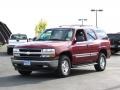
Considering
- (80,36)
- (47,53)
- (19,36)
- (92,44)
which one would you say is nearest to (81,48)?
(80,36)

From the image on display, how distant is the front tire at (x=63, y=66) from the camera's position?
16053mm

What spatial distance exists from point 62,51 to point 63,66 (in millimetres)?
524

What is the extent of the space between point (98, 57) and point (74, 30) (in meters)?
1.95

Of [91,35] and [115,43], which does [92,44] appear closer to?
[91,35]

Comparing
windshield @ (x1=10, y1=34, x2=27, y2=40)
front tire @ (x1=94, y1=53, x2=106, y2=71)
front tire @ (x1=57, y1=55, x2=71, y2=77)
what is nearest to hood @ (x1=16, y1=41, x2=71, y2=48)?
front tire @ (x1=57, y1=55, x2=71, y2=77)

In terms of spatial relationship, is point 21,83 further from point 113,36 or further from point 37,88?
point 113,36

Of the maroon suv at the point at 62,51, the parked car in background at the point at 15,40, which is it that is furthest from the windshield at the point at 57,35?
the parked car in background at the point at 15,40

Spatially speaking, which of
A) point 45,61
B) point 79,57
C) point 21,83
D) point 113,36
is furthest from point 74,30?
point 113,36

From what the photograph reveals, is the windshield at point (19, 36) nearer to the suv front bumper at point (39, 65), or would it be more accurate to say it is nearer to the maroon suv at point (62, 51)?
the maroon suv at point (62, 51)

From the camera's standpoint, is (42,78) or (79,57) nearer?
(42,78)

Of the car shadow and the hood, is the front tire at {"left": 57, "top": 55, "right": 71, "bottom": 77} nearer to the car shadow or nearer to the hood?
the car shadow

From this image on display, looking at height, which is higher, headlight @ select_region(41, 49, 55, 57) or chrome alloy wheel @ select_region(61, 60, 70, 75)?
headlight @ select_region(41, 49, 55, 57)

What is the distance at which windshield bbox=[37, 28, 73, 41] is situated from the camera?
673 inches

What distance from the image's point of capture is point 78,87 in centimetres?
1345
